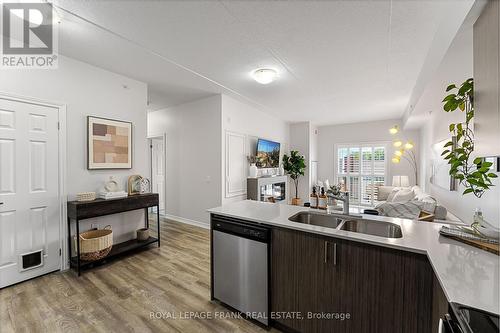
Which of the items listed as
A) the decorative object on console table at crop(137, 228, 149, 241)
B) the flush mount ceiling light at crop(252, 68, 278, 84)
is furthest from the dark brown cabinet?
the decorative object on console table at crop(137, 228, 149, 241)

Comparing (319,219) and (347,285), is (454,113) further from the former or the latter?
(347,285)

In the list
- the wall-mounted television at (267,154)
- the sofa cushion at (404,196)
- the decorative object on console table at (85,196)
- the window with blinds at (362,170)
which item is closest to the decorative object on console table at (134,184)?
the decorative object on console table at (85,196)

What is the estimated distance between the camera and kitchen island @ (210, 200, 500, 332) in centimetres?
99

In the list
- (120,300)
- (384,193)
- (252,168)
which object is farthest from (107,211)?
(384,193)

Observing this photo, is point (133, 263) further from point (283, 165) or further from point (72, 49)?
point (283, 165)

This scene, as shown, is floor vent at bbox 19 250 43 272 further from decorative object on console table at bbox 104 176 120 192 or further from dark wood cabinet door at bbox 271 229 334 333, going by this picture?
dark wood cabinet door at bbox 271 229 334 333

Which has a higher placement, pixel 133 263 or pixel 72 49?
pixel 72 49

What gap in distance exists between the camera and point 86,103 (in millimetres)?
2994

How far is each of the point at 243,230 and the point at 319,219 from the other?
29.4 inches

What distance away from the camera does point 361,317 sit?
54.3 inches

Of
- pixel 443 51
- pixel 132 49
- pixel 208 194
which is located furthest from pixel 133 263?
pixel 443 51

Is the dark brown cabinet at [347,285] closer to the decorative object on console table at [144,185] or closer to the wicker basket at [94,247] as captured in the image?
the wicker basket at [94,247]

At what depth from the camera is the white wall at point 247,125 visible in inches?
175

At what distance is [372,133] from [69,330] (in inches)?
318
